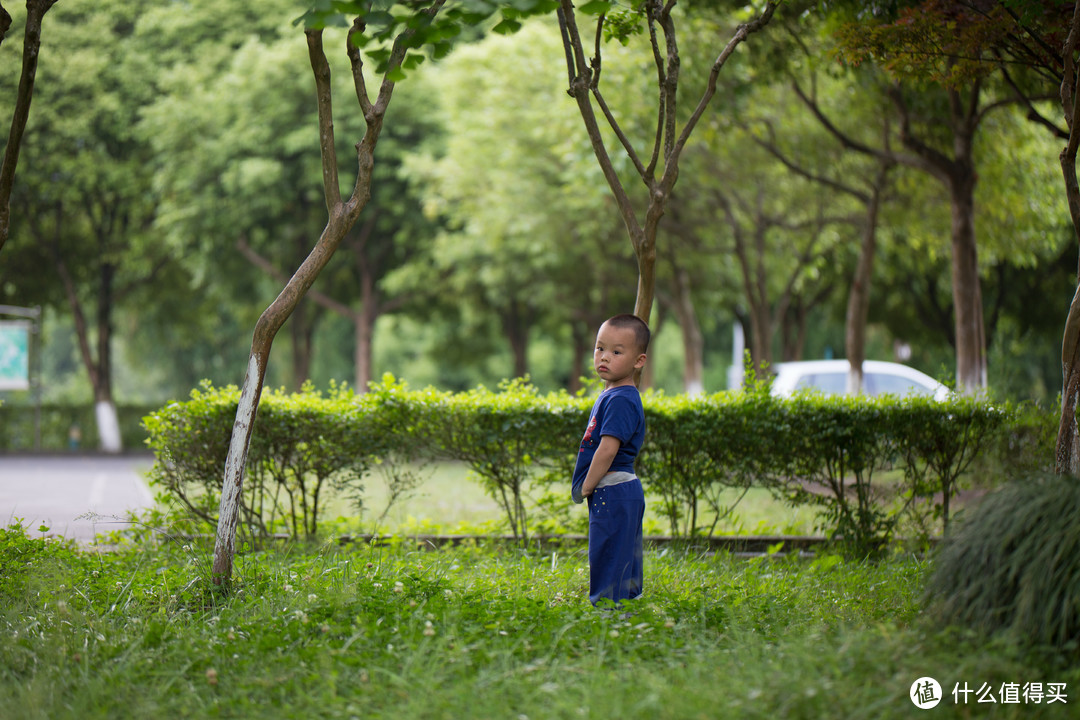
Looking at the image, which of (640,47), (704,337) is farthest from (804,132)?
(704,337)

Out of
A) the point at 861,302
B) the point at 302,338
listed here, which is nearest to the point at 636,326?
the point at 861,302

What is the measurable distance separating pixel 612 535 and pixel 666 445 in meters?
2.36

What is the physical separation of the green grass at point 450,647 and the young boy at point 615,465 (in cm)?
24

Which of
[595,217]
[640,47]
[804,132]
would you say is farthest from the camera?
[595,217]

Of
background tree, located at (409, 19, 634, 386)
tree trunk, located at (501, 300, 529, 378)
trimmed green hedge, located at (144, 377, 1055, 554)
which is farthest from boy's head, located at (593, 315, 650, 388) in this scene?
tree trunk, located at (501, 300, 529, 378)

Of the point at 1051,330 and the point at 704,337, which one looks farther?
the point at 704,337

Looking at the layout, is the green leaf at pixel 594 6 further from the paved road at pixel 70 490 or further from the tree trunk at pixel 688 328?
the tree trunk at pixel 688 328

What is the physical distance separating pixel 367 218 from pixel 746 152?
976 cm

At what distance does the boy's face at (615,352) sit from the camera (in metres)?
4.66

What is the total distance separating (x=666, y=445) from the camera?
6.90 meters

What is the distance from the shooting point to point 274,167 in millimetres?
19141

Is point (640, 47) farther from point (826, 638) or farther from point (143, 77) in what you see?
point (143, 77)

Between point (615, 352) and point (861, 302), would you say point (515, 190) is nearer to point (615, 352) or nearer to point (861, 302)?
point (861, 302)

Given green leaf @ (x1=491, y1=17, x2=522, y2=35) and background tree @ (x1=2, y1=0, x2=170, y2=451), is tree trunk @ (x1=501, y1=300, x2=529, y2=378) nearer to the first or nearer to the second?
background tree @ (x1=2, y1=0, x2=170, y2=451)
